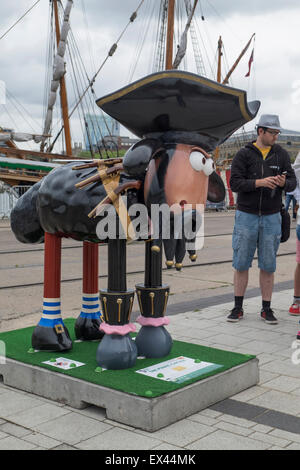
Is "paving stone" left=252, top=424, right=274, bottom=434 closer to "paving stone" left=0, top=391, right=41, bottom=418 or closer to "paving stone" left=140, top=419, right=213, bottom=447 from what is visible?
"paving stone" left=140, top=419, right=213, bottom=447

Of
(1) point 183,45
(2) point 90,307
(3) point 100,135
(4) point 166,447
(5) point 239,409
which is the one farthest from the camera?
(1) point 183,45

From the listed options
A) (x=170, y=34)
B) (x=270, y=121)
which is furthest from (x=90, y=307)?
(x=170, y=34)

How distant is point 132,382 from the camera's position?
10.3 feet

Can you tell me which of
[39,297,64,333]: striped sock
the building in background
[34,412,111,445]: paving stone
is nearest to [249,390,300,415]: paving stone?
[34,412,111,445]: paving stone

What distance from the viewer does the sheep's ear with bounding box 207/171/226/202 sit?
3.54m

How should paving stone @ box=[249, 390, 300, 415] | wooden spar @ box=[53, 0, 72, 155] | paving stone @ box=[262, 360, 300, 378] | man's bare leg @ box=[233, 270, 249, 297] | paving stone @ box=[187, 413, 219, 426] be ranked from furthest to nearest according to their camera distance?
1. wooden spar @ box=[53, 0, 72, 155]
2. man's bare leg @ box=[233, 270, 249, 297]
3. paving stone @ box=[262, 360, 300, 378]
4. paving stone @ box=[249, 390, 300, 415]
5. paving stone @ box=[187, 413, 219, 426]

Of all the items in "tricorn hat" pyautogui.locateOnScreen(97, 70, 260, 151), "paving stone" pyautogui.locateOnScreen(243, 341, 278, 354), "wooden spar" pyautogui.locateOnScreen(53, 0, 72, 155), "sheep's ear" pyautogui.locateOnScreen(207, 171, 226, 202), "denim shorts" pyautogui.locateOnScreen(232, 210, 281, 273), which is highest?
"wooden spar" pyautogui.locateOnScreen(53, 0, 72, 155)

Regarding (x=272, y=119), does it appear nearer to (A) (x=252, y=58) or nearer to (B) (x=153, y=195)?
(B) (x=153, y=195)

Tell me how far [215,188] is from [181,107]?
2.19 feet

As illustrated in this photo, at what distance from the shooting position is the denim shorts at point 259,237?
529 centimetres

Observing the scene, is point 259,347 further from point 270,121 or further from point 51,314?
point 270,121

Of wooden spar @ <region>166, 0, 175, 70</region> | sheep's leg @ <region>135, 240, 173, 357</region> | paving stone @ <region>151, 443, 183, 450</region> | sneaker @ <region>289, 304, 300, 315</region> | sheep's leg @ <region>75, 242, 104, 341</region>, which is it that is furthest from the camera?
wooden spar @ <region>166, 0, 175, 70</region>

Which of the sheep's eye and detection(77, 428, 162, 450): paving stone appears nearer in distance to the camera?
detection(77, 428, 162, 450): paving stone
